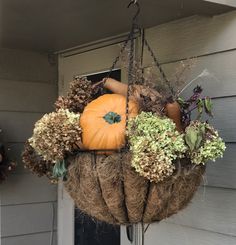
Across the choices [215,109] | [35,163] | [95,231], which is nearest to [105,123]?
[35,163]

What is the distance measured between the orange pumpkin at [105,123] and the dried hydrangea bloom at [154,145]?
5 cm

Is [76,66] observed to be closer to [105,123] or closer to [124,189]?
[105,123]

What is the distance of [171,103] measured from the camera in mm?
1728

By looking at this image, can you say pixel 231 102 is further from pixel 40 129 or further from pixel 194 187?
pixel 40 129

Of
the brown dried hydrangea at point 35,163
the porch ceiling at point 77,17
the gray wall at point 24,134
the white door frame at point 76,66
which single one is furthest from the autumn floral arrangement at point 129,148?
the gray wall at point 24,134

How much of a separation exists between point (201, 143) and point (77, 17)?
3.61 ft

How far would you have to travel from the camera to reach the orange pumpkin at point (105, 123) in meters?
1.64

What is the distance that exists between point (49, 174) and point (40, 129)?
488 mm

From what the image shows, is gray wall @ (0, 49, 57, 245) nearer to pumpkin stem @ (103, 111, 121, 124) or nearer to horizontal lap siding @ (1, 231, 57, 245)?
horizontal lap siding @ (1, 231, 57, 245)

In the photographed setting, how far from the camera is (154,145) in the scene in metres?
1.54

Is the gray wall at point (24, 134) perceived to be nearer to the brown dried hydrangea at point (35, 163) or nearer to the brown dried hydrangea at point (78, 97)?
the brown dried hydrangea at point (35, 163)

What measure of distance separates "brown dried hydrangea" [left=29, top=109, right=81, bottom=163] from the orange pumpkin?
1.4 inches

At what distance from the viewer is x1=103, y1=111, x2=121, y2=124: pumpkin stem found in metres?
1.67

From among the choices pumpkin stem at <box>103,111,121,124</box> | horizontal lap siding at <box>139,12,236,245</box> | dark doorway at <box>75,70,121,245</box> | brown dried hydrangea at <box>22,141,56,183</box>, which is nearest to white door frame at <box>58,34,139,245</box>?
dark doorway at <box>75,70,121,245</box>
